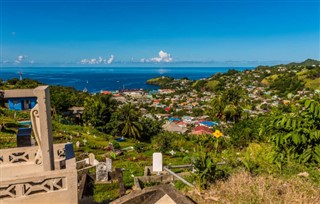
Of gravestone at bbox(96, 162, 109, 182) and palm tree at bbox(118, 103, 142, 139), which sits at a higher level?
gravestone at bbox(96, 162, 109, 182)

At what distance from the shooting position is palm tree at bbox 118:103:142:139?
30.7 meters

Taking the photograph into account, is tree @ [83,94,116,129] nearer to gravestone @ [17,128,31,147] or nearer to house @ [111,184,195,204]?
gravestone @ [17,128,31,147]

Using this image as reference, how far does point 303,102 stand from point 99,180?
207 inches

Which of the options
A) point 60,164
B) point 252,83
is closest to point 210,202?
point 60,164

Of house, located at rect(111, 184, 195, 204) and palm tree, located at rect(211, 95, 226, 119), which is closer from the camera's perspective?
house, located at rect(111, 184, 195, 204)

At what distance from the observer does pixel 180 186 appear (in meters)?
5.31

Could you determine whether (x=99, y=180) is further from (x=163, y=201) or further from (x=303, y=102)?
(x=303, y=102)

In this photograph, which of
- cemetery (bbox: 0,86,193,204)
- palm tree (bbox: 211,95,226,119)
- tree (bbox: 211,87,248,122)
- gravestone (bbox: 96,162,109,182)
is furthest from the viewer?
palm tree (bbox: 211,95,226,119)

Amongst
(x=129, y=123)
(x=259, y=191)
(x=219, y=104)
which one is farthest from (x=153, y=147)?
(x=219, y=104)

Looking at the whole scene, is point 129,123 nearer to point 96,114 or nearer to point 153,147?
point 96,114

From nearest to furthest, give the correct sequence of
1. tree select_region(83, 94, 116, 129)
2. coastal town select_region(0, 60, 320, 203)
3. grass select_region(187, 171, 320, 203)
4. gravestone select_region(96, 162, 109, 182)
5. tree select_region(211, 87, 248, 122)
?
1. grass select_region(187, 171, 320, 203)
2. coastal town select_region(0, 60, 320, 203)
3. gravestone select_region(96, 162, 109, 182)
4. tree select_region(83, 94, 116, 129)
5. tree select_region(211, 87, 248, 122)

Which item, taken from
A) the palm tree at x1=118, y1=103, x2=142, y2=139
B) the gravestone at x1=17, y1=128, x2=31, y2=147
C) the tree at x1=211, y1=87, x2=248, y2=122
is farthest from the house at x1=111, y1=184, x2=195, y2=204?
the tree at x1=211, y1=87, x2=248, y2=122

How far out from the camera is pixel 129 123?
31.0m

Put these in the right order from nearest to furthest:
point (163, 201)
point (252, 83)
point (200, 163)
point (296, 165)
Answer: point (163, 201)
point (200, 163)
point (296, 165)
point (252, 83)
